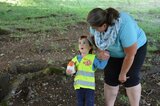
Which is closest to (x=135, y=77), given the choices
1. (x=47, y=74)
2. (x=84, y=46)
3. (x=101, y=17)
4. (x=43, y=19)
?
(x=84, y=46)

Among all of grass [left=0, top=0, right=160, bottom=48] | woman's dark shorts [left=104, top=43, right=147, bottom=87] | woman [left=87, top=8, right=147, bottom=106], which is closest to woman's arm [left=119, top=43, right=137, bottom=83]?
woman [left=87, top=8, right=147, bottom=106]

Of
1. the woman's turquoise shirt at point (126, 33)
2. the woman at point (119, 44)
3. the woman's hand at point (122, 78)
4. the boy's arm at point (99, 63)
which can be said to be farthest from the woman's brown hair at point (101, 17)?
the woman's hand at point (122, 78)

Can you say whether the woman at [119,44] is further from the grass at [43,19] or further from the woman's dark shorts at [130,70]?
the grass at [43,19]

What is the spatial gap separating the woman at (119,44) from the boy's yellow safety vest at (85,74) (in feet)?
0.71

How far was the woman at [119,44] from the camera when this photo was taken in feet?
10.2

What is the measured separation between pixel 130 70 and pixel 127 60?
308 mm

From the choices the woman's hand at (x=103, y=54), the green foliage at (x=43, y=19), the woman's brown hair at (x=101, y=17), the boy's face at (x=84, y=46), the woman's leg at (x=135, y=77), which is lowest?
the green foliage at (x=43, y=19)

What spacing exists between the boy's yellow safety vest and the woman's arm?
0.32 m

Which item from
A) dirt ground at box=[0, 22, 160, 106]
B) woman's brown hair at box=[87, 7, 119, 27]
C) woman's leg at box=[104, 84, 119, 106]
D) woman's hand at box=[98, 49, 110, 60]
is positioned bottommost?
dirt ground at box=[0, 22, 160, 106]

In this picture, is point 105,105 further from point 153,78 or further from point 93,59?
point 153,78

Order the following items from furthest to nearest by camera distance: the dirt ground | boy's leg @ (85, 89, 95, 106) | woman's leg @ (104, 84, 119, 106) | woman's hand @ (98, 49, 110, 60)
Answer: the dirt ground, woman's leg @ (104, 84, 119, 106), boy's leg @ (85, 89, 95, 106), woman's hand @ (98, 49, 110, 60)

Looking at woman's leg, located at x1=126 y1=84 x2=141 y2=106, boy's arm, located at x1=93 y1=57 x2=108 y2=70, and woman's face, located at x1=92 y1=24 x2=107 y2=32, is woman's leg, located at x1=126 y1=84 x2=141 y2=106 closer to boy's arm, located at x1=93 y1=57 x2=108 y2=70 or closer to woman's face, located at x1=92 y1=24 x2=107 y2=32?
boy's arm, located at x1=93 y1=57 x2=108 y2=70

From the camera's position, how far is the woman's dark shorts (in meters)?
3.58

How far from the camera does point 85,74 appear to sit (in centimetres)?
356
